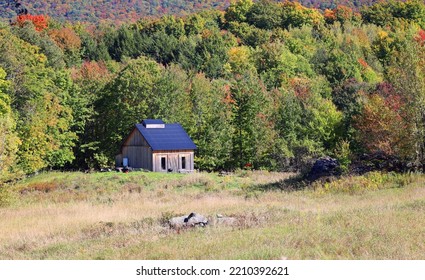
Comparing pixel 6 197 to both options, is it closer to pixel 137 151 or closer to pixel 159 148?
pixel 159 148

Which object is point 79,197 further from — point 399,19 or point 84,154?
point 399,19

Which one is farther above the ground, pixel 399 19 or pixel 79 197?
pixel 399 19

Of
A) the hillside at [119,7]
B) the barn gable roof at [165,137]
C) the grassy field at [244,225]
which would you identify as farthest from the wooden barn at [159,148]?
the hillside at [119,7]

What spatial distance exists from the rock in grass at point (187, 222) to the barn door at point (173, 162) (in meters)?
36.1

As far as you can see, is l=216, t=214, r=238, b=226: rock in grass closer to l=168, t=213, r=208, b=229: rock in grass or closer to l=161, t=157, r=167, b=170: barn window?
l=168, t=213, r=208, b=229: rock in grass

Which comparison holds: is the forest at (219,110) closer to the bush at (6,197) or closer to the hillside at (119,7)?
the bush at (6,197)

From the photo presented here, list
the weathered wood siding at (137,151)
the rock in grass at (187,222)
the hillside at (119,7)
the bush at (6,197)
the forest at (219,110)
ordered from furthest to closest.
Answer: the hillside at (119,7) → the weathered wood siding at (137,151) → the forest at (219,110) → the bush at (6,197) → the rock in grass at (187,222)

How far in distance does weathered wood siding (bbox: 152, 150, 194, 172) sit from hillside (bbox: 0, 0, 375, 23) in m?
98.0

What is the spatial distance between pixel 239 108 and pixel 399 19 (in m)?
80.9

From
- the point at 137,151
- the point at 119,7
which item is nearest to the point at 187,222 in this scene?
the point at 137,151

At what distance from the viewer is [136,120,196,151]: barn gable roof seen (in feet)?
180

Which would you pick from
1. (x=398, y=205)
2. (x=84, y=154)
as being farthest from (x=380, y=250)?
(x=84, y=154)

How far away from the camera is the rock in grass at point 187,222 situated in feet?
59.6

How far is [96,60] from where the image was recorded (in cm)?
10888
